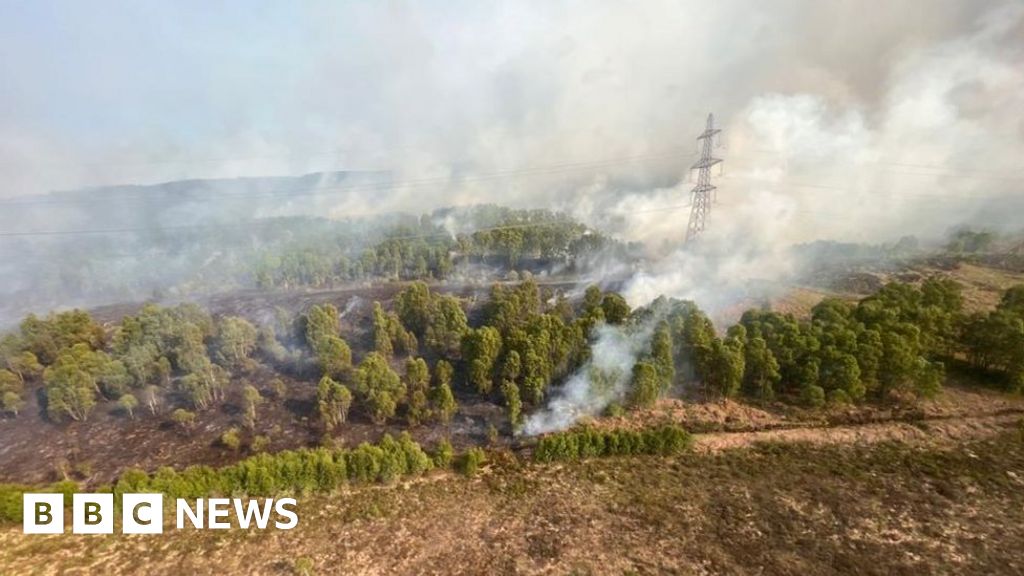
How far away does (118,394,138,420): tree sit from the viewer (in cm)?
5297

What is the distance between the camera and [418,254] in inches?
4636

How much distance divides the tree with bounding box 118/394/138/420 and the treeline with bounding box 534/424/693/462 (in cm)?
4533

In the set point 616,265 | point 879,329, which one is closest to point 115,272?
point 616,265

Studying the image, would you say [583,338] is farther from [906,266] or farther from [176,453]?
[906,266]

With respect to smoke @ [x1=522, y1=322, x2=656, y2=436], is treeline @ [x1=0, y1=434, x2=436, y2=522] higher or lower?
lower

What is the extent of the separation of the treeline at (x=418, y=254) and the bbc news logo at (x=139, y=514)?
75138 mm

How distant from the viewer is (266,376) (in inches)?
2484

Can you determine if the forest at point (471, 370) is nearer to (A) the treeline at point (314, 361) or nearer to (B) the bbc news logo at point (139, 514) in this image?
(A) the treeline at point (314, 361)

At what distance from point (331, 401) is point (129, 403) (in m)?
23.5

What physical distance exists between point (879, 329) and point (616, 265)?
2459 inches

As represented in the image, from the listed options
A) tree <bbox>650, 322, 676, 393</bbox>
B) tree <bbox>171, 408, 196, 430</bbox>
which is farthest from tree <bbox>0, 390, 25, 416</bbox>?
tree <bbox>650, 322, 676, 393</bbox>

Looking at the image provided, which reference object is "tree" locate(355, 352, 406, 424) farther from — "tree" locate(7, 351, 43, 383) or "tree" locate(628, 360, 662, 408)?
"tree" locate(7, 351, 43, 383)

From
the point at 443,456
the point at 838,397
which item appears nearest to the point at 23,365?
the point at 443,456

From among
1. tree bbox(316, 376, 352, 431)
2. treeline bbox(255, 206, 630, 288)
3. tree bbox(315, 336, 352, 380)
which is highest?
treeline bbox(255, 206, 630, 288)
